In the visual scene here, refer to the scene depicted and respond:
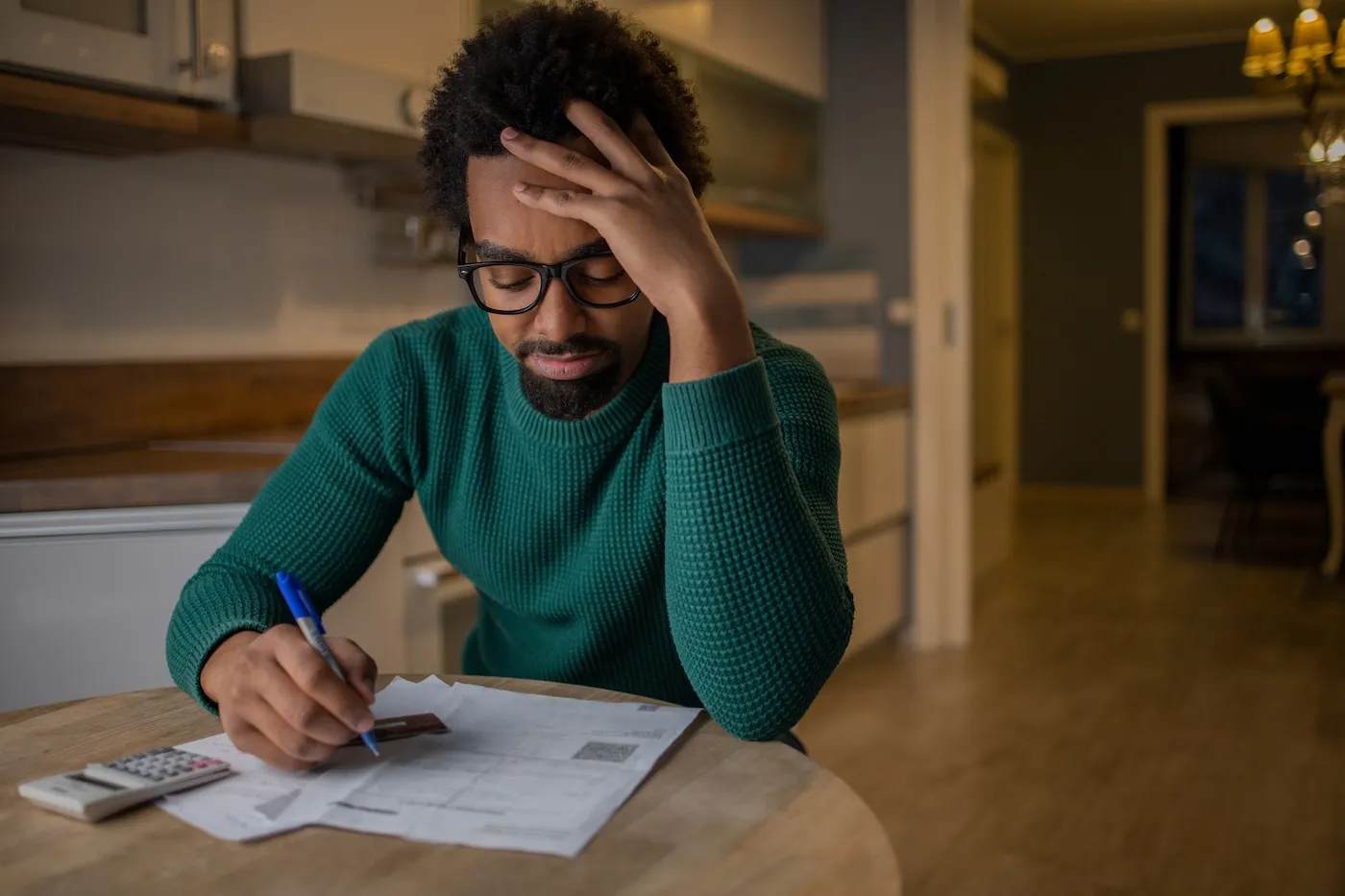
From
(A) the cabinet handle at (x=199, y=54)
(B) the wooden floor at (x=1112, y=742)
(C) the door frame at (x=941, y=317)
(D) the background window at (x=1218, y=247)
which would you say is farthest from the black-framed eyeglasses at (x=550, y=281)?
(D) the background window at (x=1218, y=247)

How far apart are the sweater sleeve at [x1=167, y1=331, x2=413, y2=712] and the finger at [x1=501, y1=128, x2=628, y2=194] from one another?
360mm

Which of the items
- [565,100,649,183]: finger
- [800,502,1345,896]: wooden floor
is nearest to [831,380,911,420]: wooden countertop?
[800,502,1345,896]: wooden floor

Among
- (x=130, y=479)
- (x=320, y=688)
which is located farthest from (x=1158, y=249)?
(x=320, y=688)

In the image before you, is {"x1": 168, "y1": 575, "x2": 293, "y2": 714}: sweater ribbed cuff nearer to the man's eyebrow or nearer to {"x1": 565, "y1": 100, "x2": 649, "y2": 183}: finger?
the man's eyebrow

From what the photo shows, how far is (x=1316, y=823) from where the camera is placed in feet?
8.24

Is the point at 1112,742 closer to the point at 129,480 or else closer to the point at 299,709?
the point at 129,480

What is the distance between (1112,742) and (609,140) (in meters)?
2.57

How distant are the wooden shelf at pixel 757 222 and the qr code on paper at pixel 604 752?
7.85ft

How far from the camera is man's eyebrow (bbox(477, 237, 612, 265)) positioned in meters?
1.05

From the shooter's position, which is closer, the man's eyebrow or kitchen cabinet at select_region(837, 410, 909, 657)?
the man's eyebrow

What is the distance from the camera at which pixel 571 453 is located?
3.94 feet

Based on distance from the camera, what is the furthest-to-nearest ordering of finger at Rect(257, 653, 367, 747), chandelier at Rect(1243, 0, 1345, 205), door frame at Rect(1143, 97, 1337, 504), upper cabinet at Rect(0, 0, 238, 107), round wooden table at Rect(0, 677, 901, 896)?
door frame at Rect(1143, 97, 1337, 504) < chandelier at Rect(1243, 0, 1345, 205) < upper cabinet at Rect(0, 0, 238, 107) < finger at Rect(257, 653, 367, 747) < round wooden table at Rect(0, 677, 901, 896)

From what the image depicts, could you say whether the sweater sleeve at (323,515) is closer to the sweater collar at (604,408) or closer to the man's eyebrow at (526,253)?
the sweater collar at (604,408)

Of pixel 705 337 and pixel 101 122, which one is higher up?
pixel 101 122
